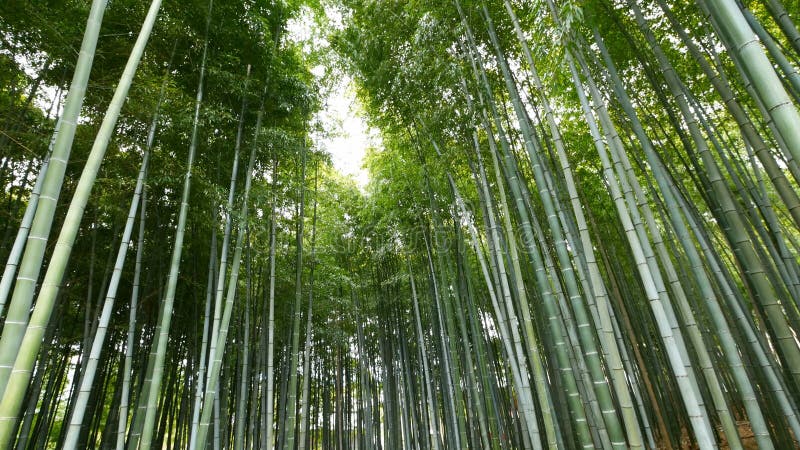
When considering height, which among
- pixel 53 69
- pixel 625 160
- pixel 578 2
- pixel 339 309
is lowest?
pixel 625 160

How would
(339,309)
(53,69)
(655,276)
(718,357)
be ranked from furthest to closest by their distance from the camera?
(339,309)
(718,357)
(53,69)
(655,276)

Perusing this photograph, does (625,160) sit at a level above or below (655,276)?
above

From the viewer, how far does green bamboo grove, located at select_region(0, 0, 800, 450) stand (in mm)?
1894

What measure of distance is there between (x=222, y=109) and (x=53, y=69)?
60.8 inches

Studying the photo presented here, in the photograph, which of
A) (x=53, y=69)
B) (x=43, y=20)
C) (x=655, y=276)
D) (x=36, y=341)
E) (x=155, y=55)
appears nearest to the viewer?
(x=36, y=341)

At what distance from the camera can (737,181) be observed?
8.52 ft

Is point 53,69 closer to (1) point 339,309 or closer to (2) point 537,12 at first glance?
(2) point 537,12

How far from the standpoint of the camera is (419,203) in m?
5.50

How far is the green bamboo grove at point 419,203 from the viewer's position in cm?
189

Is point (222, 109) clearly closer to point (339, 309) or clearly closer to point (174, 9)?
point (174, 9)

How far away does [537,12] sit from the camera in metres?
2.57

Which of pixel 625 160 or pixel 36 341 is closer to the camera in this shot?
pixel 36 341

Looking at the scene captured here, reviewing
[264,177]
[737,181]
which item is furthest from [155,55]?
[737,181]

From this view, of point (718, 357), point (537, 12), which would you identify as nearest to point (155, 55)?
point (537, 12)
